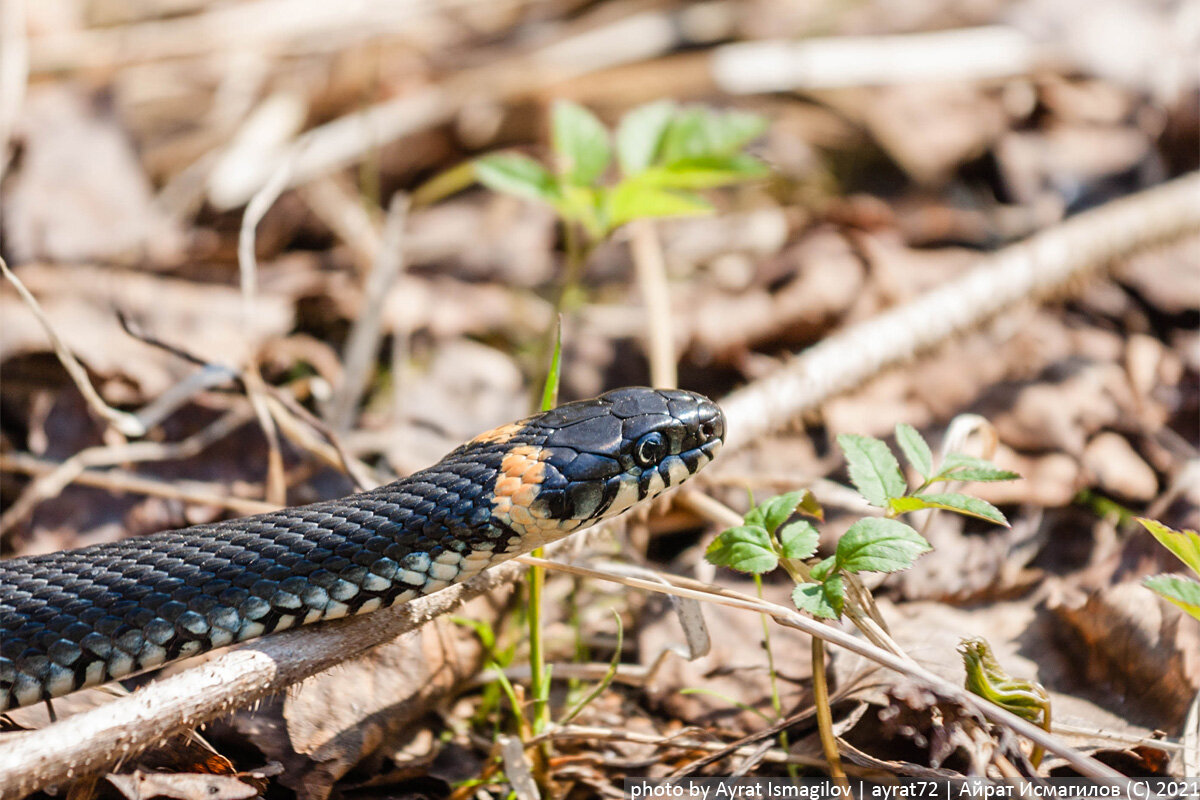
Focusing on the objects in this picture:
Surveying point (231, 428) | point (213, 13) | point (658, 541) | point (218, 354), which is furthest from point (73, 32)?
point (658, 541)

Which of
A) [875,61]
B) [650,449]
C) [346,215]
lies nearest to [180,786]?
[650,449]

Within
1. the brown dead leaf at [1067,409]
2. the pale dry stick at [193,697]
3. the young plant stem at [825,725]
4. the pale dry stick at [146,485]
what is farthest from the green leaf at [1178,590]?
the pale dry stick at [146,485]

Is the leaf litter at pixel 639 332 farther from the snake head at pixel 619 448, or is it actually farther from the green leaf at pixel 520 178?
the snake head at pixel 619 448

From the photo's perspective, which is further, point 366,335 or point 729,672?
point 366,335

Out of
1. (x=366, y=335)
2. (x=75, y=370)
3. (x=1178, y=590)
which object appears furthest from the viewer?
(x=366, y=335)

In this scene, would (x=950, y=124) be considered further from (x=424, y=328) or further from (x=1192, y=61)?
(x=424, y=328)

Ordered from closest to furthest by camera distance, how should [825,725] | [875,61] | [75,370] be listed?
[825,725], [75,370], [875,61]

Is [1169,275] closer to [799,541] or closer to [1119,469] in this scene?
[1119,469]
